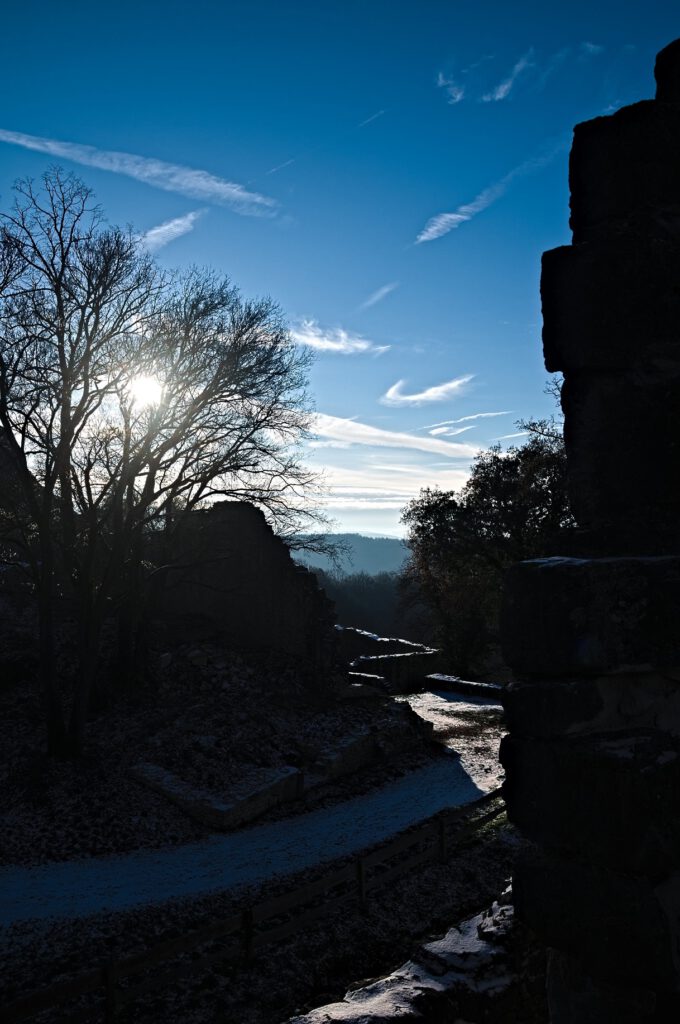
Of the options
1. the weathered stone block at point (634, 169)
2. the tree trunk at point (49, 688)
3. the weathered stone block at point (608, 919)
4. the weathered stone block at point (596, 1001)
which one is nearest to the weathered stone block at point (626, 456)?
the weathered stone block at point (634, 169)

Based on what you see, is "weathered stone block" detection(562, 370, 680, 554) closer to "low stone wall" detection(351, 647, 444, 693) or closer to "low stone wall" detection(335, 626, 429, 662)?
"low stone wall" detection(351, 647, 444, 693)

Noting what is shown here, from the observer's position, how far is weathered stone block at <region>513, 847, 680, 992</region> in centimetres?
241

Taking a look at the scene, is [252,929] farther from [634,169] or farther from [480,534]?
[480,534]

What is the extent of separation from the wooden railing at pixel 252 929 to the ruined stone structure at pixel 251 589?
28.0 ft

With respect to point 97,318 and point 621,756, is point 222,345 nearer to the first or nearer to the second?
point 97,318

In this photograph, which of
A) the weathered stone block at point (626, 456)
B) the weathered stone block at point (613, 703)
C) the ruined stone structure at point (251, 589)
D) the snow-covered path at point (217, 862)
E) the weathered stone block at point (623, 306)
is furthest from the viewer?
the ruined stone structure at point (251, 589)

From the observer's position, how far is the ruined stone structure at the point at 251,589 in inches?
784

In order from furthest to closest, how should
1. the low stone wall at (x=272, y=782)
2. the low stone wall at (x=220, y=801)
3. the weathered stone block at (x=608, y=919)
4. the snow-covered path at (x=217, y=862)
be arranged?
1. the low stone wall at (x=272, y=782)
2. the low stone wall at (x=220, y=801)
3. the snow-covered path at (x=217, y=862)
4. the weathered stone block at (x=608, y=919)

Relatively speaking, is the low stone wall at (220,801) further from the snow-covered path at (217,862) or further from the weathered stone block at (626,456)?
the weathered stone block at (626,456)

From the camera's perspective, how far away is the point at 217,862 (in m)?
11.1

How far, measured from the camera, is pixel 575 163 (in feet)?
9.70

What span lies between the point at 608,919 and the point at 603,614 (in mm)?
975

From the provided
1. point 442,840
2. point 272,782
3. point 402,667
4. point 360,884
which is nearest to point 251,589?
point 272,782

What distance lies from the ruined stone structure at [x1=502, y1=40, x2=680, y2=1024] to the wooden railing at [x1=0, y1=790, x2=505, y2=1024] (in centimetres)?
527
